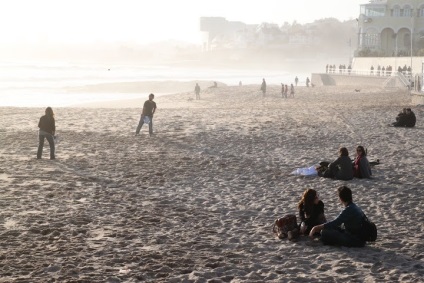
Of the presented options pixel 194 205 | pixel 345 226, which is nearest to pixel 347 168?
pixel 194 205

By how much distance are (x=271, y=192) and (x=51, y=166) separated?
5.58 m

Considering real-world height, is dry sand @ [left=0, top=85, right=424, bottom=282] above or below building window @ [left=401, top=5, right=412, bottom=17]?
below

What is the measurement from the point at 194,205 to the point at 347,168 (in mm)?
3586

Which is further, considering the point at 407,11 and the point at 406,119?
the point at 407,11

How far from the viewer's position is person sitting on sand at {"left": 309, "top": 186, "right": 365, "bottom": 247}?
755 centimetres

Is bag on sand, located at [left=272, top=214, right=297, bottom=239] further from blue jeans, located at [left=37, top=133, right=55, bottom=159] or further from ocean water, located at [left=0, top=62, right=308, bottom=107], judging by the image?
ocean water, located at [left=0, top=62, right=308, bottom=107]

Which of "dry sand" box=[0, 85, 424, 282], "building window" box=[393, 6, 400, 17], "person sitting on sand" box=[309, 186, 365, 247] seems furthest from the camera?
"building window" box=[393, 6, 400, 17]

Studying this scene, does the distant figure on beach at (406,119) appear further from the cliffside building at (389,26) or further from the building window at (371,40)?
the building window at (371,40)

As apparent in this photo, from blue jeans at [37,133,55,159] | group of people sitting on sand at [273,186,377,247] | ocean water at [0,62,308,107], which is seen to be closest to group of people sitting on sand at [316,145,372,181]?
group of people sitting on sand at [273,186,377,247]

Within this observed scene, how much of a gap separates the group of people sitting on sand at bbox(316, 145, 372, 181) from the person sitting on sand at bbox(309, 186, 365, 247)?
165 inches

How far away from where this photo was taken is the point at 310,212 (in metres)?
8.07

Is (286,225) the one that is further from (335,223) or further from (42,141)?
(42,141)

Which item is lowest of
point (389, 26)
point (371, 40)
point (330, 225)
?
point (330, 225)

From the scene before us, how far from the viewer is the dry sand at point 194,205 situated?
23.0ft
